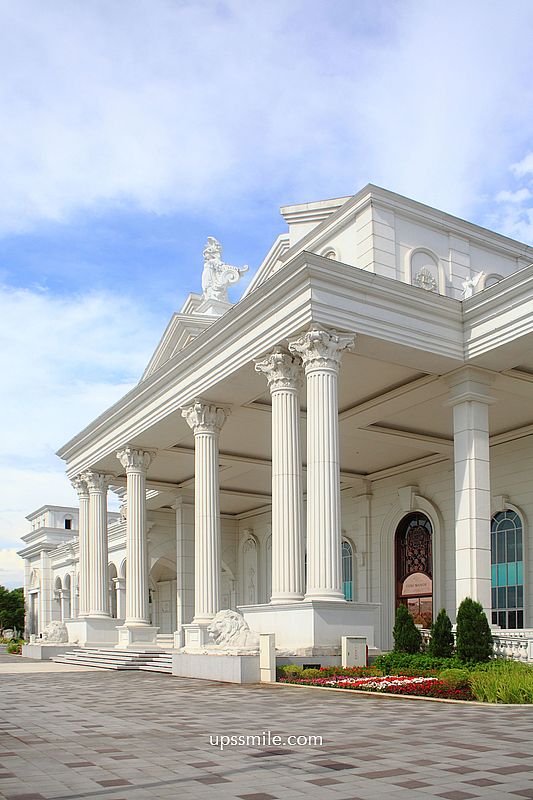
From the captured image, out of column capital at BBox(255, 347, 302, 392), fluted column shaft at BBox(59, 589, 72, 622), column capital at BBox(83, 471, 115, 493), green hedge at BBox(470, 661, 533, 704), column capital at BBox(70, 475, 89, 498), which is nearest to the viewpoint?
green hedge at BBox(470, 661, 533, 704)

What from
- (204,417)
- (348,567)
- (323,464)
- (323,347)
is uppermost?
(323,347)

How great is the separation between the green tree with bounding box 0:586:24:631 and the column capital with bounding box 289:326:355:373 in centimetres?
8068

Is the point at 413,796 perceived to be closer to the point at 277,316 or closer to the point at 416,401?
the point at 277,316

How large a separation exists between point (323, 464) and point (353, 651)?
4194mm

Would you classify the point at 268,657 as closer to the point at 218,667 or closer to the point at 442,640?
the point at 218,667

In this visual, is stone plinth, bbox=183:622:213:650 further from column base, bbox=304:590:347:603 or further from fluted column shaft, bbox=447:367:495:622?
fluted column shaft, bbox=447:367:495:622

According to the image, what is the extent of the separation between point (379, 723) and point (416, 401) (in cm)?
1525

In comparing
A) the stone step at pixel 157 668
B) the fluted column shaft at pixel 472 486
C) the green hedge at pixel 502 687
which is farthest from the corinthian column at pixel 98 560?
the green hedge at pixel 502 687

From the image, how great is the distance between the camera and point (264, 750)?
377 inches

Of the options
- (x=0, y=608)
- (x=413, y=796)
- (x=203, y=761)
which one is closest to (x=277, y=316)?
(x=203, y=761)

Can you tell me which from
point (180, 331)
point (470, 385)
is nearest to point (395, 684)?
point (470, 385)

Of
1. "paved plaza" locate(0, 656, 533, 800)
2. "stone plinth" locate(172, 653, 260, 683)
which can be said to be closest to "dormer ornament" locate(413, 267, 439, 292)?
"stone plinth" locate(172, 653, 260, 683)

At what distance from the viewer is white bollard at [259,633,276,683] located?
19062mm

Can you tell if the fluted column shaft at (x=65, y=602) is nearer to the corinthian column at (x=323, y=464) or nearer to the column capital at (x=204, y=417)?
the column capital at (x=204, y=417)
